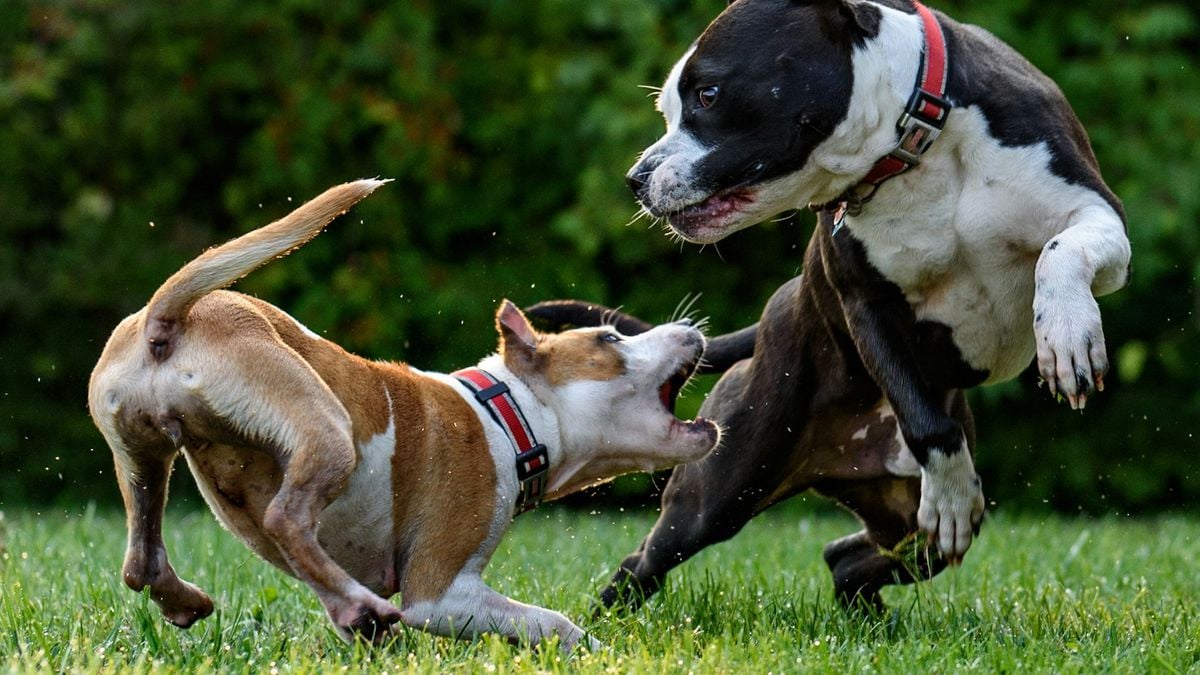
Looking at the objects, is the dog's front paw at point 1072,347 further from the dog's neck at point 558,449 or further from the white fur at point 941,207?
the dog's neck at point 558,449

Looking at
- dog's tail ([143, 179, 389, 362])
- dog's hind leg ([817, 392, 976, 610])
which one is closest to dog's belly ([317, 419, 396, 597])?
dog's tail ([143, 179, 389, 362])

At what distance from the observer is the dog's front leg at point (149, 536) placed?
389 centimetres

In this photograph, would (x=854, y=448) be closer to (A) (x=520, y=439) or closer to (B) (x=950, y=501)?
(B) (x=950, y=501)

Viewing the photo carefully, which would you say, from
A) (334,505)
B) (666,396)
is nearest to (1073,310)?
(666,396)

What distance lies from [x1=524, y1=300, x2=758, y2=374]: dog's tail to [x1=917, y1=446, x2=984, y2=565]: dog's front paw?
1081 millimetres

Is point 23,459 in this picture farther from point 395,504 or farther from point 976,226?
point 976,226

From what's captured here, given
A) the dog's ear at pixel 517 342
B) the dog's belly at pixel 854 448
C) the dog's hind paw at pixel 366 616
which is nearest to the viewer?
the dog's hind paw at pixel 366 616

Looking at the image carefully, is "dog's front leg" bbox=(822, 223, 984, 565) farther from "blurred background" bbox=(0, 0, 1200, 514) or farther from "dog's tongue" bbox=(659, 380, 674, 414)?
"blurred background" bbox=(0, 0, 1200, 514)

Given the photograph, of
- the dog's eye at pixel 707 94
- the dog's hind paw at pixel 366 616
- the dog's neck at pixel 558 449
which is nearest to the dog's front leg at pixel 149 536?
the dog's hind paw at pixel 366 616

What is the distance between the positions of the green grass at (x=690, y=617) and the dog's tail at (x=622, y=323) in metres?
0.71

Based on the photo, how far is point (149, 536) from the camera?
12.9 ft

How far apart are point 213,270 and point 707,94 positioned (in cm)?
135

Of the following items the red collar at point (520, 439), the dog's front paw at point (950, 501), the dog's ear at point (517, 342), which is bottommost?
the dog's front paw at point (950, 501)

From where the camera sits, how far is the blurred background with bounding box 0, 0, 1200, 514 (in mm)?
10461
